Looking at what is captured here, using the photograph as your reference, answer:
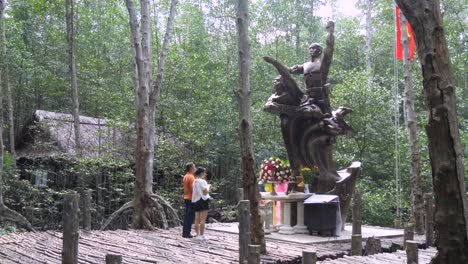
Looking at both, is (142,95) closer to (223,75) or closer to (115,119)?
(115,119)

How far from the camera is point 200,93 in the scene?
15352 mm

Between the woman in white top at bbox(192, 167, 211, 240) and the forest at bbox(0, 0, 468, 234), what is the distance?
4.49 m

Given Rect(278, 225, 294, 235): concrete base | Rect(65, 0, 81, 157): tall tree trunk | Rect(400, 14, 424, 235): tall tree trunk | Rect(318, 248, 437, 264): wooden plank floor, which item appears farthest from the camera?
Rect(65, 0, 81, 157): tall tree trunk

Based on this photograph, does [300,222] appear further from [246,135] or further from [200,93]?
[200,93]

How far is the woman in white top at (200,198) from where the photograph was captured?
7898 millimetres

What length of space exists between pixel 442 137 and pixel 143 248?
4.66 m

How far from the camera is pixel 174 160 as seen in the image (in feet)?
44.8

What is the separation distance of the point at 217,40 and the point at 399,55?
30.3ft

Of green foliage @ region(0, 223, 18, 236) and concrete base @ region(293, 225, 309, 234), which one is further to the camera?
green foliage @ region(0, 223, 18, 236)

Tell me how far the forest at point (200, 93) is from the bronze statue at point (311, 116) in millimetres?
3014

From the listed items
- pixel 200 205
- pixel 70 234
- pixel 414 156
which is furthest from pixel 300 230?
pixel 70 234

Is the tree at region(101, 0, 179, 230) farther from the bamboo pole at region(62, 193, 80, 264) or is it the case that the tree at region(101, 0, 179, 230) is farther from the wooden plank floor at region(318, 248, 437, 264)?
the wooden plank floor at region(318, 248, 437, 264)

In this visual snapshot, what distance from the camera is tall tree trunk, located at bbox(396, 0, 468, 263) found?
12.1 feet

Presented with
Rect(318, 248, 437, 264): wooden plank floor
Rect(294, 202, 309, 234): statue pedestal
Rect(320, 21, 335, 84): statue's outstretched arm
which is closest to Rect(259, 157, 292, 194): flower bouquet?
Rect(294, 202, 309, 234): statue pedestal
